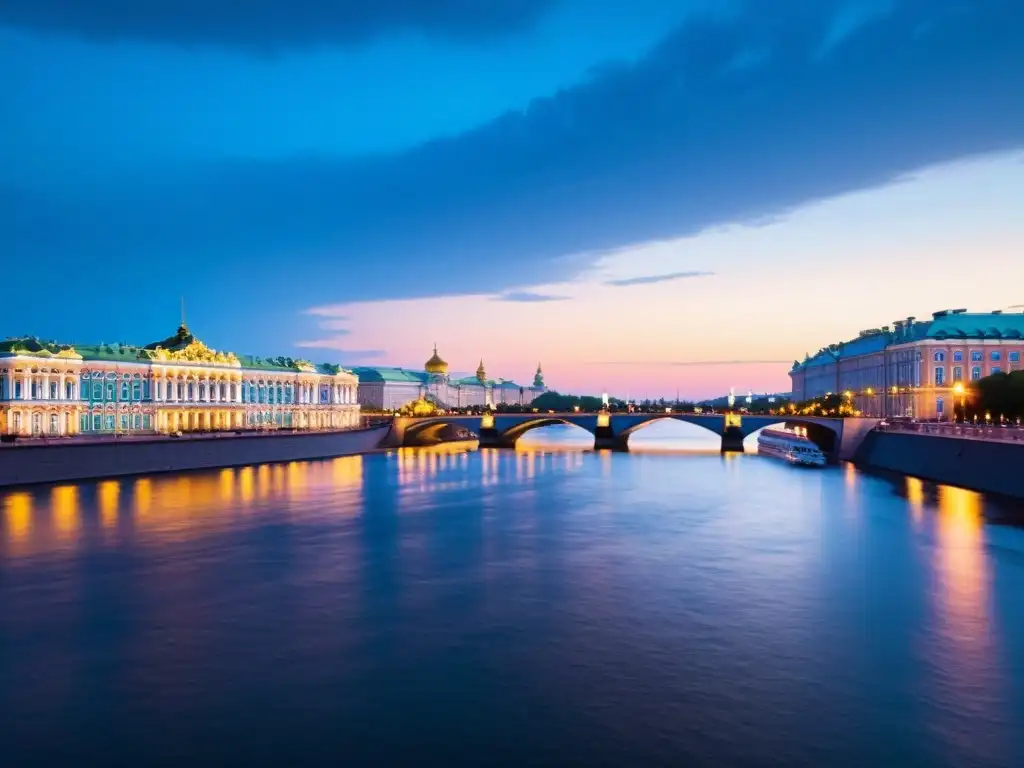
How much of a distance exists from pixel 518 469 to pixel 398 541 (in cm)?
3743

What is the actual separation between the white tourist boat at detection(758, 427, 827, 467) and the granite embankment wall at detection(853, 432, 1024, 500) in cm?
375

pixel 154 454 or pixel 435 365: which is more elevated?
pixel 435 365

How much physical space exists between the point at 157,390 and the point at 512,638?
226 ft

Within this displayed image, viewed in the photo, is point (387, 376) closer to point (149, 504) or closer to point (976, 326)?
point (976, 326)

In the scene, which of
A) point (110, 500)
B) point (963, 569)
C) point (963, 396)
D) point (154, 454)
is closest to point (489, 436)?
point (154, 454)

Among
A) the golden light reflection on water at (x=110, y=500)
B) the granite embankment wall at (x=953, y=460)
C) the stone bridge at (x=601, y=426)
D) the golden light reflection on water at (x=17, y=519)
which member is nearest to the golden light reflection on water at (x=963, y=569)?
the granite embankment wall at (x=953, y=460)

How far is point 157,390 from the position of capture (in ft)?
262

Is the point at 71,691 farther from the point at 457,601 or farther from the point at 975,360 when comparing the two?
the point at 975,360

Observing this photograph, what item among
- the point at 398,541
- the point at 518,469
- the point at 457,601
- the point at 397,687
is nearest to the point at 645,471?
the point at 518,469

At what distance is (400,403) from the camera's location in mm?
165500

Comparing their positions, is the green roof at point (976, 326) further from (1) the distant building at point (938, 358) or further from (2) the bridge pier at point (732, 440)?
(2) the bridge pier at point (732, 440)

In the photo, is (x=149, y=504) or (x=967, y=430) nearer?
(x=149, y=504)

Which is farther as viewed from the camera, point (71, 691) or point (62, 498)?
point (62, 498)

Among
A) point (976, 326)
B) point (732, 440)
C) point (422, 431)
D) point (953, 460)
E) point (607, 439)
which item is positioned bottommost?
point (607, 439)
